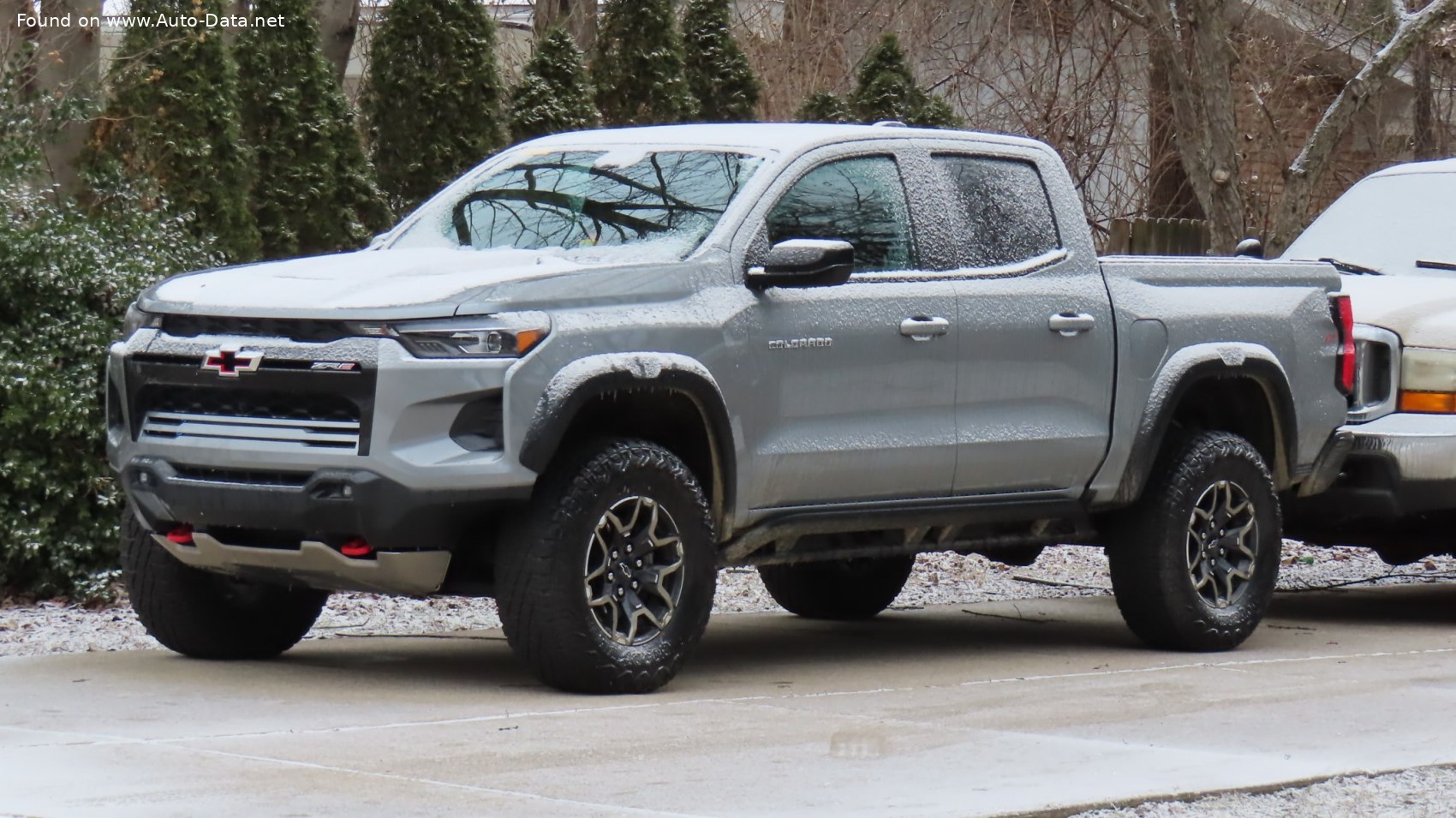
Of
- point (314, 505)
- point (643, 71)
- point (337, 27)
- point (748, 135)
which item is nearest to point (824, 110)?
point (643, 71)

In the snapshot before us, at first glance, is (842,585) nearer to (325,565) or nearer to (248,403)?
(325,565)

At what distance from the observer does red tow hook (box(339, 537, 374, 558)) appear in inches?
282

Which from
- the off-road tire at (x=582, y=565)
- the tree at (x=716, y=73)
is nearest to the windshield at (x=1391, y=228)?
the off-road tire at (x=582, y=565)

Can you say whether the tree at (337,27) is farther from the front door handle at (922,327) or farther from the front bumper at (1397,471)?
the front door handle at (922,327)

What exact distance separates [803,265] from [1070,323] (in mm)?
1467

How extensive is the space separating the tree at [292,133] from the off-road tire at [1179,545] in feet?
22.7

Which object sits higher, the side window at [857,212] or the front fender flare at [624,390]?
the side window at [857,212]

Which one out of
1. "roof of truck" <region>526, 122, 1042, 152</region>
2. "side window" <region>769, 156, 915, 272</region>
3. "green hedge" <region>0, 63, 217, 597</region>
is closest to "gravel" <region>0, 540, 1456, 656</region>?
"green hedge" <region>0, 63, 217, 597</region>

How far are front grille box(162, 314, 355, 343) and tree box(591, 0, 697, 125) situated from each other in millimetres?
9706

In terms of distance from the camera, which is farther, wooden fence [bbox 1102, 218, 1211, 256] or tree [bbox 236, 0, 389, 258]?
wooden fence [bbox 1102, 218, 1211, 256]

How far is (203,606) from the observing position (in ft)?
26.3

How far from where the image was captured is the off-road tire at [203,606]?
7.96 m

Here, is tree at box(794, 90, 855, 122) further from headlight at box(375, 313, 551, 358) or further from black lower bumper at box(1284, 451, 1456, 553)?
headlight at box(375, 313, 551, 358)

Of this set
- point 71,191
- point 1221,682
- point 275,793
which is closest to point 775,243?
point 1221,682
